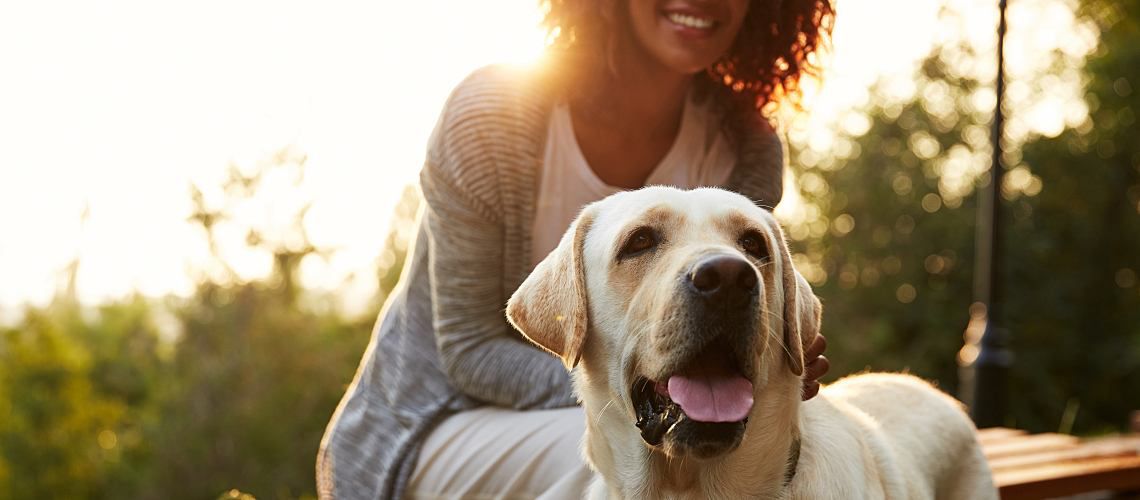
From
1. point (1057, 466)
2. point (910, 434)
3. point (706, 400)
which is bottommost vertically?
point (1057, 466)

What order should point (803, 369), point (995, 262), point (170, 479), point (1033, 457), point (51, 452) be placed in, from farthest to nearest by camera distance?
1. point (51, 452)
2. point (170, 479)
3. point (995, 262)
4. point (1033, 457)
5. point (803, 369)

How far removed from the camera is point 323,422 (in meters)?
12.4

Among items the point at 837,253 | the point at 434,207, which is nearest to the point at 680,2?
the point at 434,207

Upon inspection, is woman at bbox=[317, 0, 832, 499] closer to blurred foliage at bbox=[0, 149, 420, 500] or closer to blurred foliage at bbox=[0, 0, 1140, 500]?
blurred foliage at bbox=[0, 149, 420, 500]

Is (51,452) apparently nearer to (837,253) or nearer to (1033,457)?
(1033,457)

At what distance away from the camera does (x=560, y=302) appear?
8.79ft

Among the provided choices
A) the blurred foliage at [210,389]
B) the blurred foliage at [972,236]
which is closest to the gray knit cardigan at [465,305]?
the blurred foliage at [210,389]

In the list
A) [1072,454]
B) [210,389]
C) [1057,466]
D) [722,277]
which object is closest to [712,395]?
[722,277]

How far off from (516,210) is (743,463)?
1264 mm

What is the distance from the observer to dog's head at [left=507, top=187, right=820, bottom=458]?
236 cm

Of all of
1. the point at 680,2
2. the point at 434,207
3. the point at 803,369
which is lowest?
the point at 803,369

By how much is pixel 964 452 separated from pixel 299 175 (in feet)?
26.1

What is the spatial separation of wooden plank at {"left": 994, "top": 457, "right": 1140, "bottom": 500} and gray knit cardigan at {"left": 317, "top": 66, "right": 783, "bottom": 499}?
71.4 inches

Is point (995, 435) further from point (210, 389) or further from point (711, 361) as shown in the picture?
point (210, 389)
